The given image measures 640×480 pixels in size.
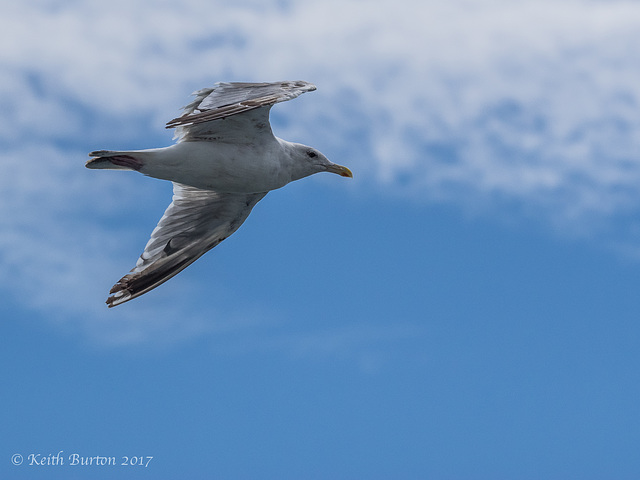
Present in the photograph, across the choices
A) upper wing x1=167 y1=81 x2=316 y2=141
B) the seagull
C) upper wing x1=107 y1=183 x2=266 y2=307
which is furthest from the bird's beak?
upper wing x1=167 y1=81 x2=316 y2=141

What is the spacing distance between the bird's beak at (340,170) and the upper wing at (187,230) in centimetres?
125

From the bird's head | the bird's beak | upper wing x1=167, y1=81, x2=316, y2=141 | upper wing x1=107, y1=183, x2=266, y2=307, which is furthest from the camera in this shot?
upper wing x1=107, y1=183, x2=266, y2=307

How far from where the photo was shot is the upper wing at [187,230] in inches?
583

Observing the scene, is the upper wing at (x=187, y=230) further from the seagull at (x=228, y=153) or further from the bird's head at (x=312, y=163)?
the bird's head at (x=312, y=163)

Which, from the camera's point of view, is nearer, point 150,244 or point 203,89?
point 203,89

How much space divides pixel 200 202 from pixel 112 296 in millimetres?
2154

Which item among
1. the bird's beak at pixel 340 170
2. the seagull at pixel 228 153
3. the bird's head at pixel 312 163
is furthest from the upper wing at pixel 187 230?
the bird's beak at pixel 340 170

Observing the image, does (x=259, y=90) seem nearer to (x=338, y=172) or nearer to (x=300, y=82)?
(x=300, y=82)

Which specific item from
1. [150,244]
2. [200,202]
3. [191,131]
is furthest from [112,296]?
[191,131]

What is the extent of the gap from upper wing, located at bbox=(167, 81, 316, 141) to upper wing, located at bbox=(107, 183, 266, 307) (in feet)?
7.08

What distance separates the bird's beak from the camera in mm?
14359

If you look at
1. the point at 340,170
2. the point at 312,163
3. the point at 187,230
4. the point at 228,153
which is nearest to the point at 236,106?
the point at 228,153

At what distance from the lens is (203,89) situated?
→ 501 inches

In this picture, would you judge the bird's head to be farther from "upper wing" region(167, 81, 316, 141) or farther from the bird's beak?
"upper wing" region(167, 81, 316, 141)
